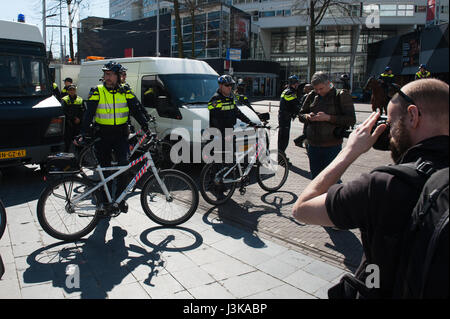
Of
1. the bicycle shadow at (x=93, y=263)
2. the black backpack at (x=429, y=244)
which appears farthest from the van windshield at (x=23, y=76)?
the black backpack at (x=429, y=244)

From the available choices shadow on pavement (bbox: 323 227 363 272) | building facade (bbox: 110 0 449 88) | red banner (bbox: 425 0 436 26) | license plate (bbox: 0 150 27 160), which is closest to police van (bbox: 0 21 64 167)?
license plate (bbox: 0 150 27 160)

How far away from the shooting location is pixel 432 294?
112 centimetres

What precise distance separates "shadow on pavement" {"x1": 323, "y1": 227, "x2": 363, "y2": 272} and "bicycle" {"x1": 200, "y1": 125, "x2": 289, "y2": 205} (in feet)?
5.62

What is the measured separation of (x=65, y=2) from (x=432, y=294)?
34.4 m

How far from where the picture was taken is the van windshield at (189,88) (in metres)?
8.29

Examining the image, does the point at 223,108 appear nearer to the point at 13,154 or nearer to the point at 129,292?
the point at 129,292

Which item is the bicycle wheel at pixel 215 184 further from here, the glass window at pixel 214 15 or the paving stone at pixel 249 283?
the glass window at pixel 214 15

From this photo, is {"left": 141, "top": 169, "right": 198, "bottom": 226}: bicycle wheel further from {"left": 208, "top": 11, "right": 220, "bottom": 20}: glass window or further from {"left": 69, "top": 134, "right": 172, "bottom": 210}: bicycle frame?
{"left": 208, "top": 11, "right": 220, "bottom": 20}: glass window

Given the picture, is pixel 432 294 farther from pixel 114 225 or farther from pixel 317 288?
pixel 114 225

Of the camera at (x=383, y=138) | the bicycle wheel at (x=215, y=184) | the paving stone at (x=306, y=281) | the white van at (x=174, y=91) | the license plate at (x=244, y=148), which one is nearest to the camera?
the camera at (x=383, y=138)

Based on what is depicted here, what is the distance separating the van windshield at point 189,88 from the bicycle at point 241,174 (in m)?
2.28

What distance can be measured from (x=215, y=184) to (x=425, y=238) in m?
4.88

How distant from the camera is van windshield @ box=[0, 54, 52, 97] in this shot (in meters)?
7.38
